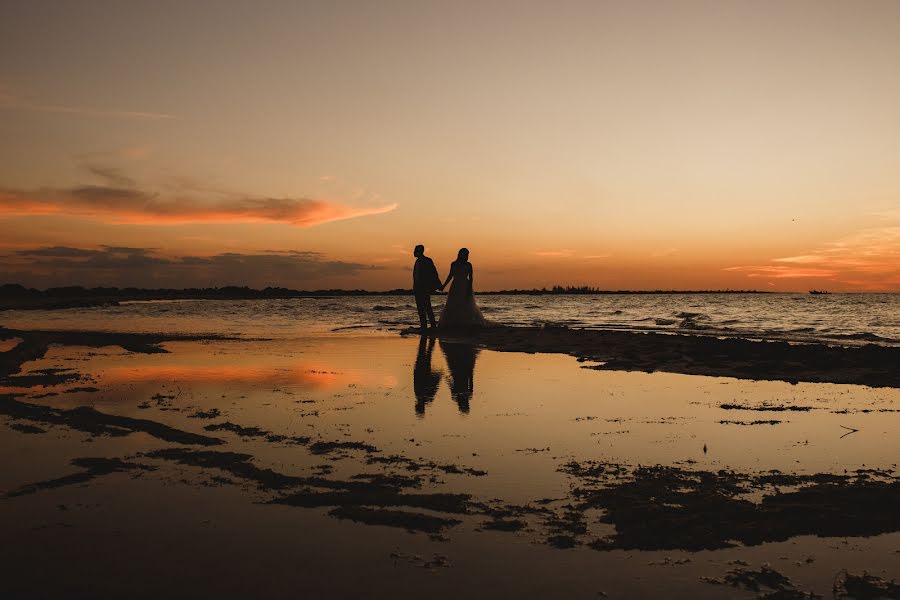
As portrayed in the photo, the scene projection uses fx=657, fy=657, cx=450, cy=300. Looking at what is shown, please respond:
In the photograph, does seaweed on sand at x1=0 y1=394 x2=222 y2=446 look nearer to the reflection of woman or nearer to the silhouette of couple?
the reflection of woman

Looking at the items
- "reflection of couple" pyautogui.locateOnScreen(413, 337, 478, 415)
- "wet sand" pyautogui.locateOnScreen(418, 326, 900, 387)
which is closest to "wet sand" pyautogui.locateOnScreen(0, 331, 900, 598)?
"reflection of couple" pyautogui.locateOnScreen(413, 337, 478, 415)

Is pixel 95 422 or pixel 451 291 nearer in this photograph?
pixel 95 422

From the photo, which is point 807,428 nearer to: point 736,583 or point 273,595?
point 736,583

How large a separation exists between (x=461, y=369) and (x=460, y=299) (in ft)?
36.9

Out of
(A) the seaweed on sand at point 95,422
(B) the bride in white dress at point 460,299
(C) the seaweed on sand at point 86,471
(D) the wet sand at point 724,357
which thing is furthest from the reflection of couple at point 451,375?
(B) the bride in white dress at point 460,299

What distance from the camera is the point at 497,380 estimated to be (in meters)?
12.2

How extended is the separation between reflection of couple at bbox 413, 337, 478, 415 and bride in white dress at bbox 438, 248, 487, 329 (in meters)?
5.22

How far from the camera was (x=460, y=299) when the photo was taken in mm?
25125

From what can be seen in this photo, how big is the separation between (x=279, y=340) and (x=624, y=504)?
59.0ft

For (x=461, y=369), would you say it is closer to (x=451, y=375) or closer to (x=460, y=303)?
(x=451, y=375)

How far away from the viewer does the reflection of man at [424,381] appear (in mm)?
9883

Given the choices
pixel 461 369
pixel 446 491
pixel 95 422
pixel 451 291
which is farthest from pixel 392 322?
pixel 446 491

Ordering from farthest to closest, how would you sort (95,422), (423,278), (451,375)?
(423,278) < (451,375) < (95,422)

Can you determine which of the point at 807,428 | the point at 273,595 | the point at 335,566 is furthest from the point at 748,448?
the point at 273,595
